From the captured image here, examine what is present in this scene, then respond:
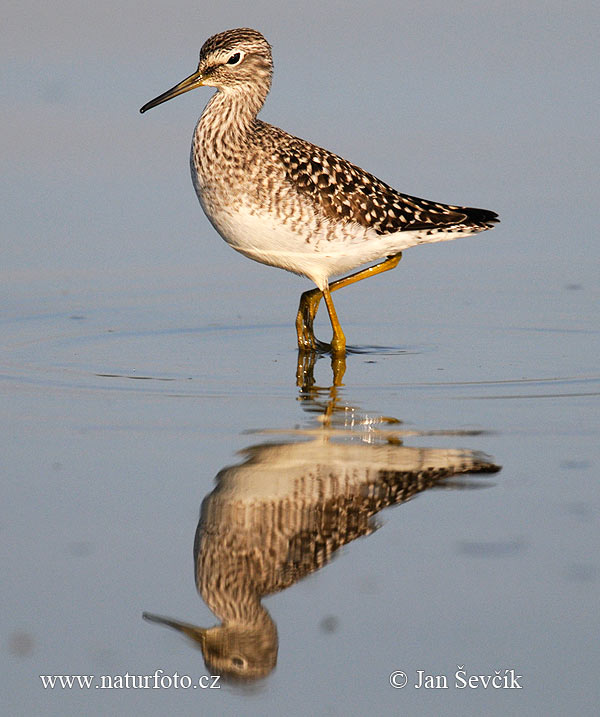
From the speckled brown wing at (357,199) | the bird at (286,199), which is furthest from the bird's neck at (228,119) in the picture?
the speckled brown wing at (357,199)

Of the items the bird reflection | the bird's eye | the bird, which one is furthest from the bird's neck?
the bird reflection

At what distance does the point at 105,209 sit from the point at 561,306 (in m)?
4.86

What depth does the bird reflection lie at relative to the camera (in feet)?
18.0

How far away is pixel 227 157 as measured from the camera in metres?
9.80

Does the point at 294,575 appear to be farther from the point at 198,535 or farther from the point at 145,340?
the point at 145,340

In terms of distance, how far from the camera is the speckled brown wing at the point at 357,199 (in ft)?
32.7

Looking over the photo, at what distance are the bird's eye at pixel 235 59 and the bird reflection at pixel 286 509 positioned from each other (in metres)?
3.43

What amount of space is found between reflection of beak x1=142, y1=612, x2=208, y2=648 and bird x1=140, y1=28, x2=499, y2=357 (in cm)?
466

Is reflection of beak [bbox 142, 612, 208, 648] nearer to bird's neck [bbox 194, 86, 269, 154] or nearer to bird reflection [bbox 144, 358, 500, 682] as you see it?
bird reflection [bbox 144, 358, 500, 682]

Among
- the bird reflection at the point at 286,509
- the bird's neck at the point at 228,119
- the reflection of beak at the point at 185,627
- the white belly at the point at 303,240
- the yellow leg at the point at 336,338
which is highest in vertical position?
the bird's neck at the point at 228,119

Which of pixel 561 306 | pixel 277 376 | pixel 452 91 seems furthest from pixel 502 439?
pixel 452 91

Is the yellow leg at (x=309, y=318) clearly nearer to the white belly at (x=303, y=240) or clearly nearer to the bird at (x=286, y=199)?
the bird at (x=286, y=199)

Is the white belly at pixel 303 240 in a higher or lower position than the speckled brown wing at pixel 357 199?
lower

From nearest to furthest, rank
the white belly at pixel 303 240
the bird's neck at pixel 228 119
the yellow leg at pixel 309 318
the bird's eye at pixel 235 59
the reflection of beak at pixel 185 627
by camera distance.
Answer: the reflection of beak at pixel 185 627, the white belly at pixel 303 240, the bird's neck at pixel 228 119, the yellow leg at pixel 309 318, the bird's eye at pixel 235 59
